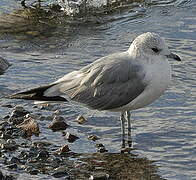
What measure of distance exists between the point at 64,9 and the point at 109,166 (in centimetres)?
578

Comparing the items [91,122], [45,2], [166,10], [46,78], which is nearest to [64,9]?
[45,2]

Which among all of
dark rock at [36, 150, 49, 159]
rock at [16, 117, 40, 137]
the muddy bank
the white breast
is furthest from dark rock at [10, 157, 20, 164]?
the white breast

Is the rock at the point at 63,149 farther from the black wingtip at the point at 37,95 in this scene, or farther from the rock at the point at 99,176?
the rock at the point at 99,176

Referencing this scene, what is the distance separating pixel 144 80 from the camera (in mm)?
6555

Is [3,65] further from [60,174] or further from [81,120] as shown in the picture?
[60,174]

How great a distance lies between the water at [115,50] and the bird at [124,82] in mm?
320

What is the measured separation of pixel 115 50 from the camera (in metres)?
→ 9.60

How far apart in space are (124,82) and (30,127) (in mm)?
987

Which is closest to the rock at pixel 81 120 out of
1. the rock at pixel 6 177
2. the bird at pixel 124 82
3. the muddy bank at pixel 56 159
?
the muddy bank at pixel 56 159

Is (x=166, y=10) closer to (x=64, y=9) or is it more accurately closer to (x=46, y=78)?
(x=64, y=9)

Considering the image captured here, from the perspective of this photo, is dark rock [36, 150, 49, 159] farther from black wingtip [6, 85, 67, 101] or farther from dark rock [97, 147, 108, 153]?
black wingtip [6, 85, 67, 101]

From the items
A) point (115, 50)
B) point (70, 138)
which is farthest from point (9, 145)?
point (115, 50)

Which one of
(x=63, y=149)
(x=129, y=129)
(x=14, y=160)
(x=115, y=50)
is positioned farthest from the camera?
(x=115, y=50)

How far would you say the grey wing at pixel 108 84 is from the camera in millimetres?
6621
